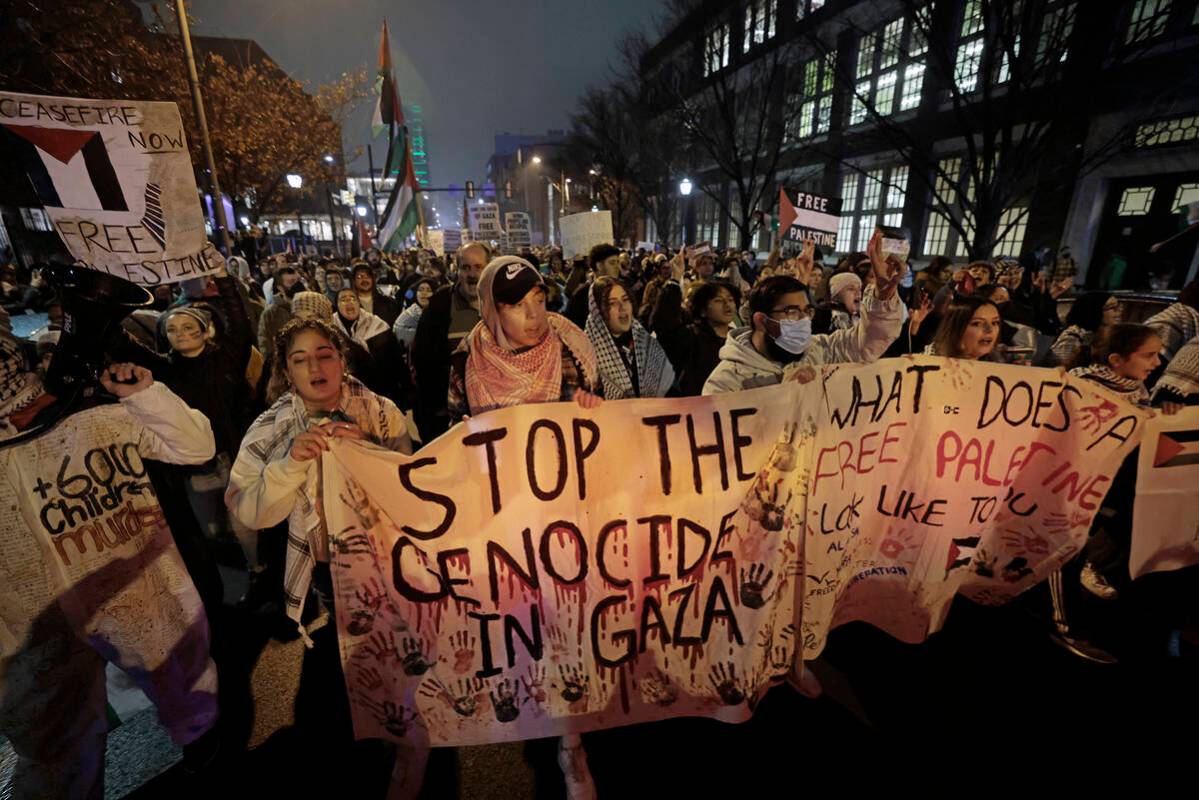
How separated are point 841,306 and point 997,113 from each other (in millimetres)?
12197

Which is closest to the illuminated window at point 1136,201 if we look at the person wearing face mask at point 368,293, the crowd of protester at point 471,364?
the crowd of protester at point 471,364

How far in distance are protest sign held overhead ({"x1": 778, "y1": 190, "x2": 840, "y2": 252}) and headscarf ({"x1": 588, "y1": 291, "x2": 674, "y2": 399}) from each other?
437 centimetres

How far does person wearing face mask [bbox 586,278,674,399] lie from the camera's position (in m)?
3.66

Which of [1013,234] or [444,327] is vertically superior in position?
[1013,234]

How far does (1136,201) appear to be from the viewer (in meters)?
12.8

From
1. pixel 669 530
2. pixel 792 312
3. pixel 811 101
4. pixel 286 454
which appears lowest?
pixel 669 530

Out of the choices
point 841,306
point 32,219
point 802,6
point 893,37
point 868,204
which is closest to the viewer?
point 841,306

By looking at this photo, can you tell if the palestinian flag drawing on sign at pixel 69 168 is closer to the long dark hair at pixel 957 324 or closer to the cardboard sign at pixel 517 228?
the long dark hair at pixel 957 324

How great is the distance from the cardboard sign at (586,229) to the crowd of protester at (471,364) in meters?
3.27

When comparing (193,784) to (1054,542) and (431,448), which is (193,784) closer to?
(431,448)

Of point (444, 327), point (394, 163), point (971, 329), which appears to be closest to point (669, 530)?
point (971, 329)

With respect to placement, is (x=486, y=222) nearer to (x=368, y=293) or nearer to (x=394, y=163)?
(x=394, y=163)

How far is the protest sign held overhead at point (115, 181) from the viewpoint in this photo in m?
2.84

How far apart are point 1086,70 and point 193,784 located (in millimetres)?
18168
